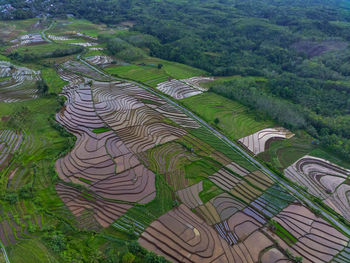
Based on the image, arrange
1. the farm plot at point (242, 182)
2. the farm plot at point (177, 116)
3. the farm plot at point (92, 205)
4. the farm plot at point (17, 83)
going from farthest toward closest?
the farm plot at point (17, 83) → the farm plot at point (177, 116) → the farm plot at point (242, 182) → the farm plot at point (92, 205)

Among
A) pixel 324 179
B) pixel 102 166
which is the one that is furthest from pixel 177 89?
pixel 324 179

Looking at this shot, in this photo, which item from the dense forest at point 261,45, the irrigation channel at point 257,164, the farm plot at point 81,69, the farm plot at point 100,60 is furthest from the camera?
the farm plot at point 100,60

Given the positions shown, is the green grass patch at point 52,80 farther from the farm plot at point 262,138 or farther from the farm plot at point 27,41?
the farm plot at point 262,138

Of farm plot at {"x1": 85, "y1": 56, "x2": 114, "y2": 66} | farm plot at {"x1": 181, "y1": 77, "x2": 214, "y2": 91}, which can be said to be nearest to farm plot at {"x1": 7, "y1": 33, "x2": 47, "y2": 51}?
farm plot at {"x1": 85, "y1": 56, "x2": 114, "y2": 66}

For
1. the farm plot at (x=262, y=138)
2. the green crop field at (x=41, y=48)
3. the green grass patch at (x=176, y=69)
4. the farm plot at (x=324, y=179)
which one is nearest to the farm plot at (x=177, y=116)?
the farm plot at (x=262, y=138)

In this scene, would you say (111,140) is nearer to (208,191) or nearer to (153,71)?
(208,191)

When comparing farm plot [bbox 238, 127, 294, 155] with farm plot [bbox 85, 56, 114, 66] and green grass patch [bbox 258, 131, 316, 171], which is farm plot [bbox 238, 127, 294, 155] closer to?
green grass patch [bbox 258, 131, 316, 171]
